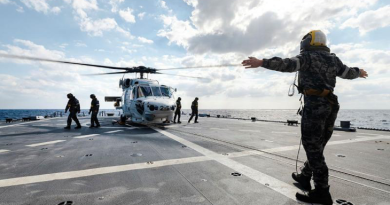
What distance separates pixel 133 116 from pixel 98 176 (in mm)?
8919

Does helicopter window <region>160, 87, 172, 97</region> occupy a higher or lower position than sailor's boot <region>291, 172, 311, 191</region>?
higher

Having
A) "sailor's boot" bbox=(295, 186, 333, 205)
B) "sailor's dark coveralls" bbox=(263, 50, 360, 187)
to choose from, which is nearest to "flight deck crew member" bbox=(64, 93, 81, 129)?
"sailor's dark coveralls" bbox=(263, 50, 360, 187)

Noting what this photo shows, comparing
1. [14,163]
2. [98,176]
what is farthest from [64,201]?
[14,163]

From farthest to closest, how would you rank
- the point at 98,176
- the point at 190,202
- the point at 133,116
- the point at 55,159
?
the point at 133,116, the point at 55,159, the point at 98,176, the point at 190,202

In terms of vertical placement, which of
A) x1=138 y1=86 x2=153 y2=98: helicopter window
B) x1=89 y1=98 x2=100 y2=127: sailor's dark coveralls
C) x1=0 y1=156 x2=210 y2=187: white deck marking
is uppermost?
x1=138 y1=86 x2=153 y2=98: helicopter window

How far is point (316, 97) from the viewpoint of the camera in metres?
2.61

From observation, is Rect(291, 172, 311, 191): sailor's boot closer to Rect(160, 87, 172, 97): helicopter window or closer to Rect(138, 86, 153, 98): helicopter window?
Rect(138, 86, 153, 98): helicopter window

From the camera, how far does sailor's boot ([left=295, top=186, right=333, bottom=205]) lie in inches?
90.7

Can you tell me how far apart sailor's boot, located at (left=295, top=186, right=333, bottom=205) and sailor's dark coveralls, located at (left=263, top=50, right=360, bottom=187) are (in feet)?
0.55

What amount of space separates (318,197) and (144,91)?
10.7 metres

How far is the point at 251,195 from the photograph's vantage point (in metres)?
2.47

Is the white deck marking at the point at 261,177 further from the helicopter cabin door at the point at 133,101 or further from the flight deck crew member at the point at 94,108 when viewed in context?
the flight deck crew member at the point at 94,108

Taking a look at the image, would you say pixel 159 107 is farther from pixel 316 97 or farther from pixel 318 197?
pixel 318 197

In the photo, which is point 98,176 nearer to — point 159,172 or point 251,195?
point 159,172
